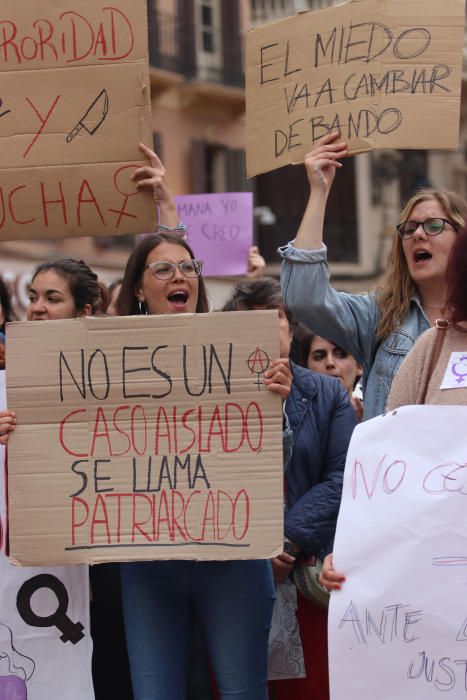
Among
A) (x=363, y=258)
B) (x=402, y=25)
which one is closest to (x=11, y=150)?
(x=402, y=25)

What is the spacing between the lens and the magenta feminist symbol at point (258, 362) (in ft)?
11.6

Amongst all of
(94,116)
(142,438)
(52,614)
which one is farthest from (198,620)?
(94,116)

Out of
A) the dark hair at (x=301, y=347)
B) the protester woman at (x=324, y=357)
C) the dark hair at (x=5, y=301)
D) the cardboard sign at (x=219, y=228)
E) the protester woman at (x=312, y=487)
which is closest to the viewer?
the protester woman at (x=312, y=487)

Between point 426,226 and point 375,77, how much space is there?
464 mm

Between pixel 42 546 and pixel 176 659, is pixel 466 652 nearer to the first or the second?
pixel 176 659

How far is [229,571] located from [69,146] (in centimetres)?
136

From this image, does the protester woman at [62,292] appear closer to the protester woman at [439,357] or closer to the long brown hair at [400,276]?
the long brown hair at [400,276]

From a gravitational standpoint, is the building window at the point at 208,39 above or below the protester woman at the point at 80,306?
above

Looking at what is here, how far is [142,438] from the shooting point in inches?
140

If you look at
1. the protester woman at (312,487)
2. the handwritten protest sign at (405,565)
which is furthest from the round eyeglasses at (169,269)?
the handwritten protest sign at (405,565)

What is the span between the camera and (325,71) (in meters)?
3.85

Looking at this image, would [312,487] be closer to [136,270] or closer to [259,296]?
[259,296]

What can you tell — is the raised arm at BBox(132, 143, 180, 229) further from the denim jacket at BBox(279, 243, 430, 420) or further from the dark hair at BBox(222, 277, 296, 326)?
the dark hair at BBox(222, 277, 296, 326)

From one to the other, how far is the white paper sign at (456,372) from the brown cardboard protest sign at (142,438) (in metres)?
0.55
